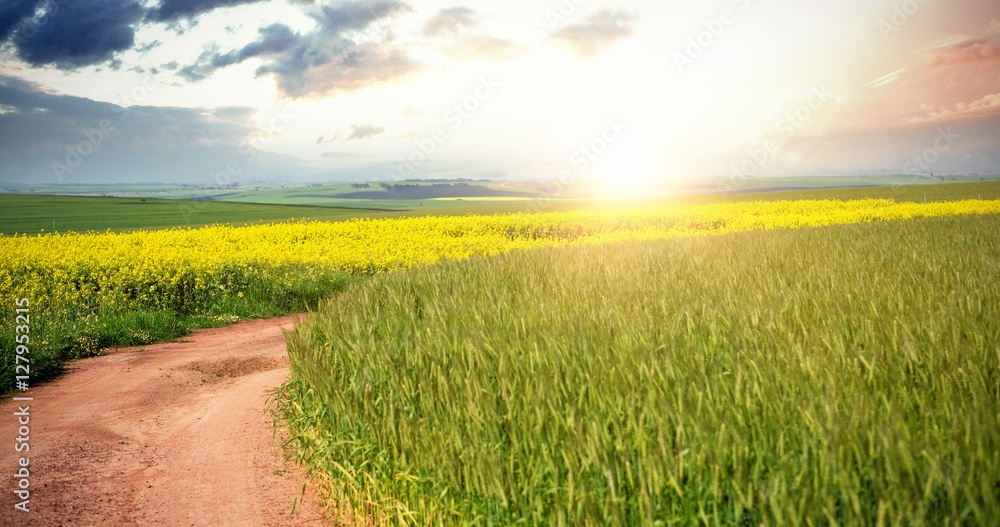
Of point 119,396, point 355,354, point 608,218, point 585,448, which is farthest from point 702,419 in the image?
point 608,218

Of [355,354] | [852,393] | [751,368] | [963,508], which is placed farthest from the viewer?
[355,354]

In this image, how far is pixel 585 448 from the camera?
2.22 metres

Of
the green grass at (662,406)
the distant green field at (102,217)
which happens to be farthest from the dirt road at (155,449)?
the distant green field at (102,217)

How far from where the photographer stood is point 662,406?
2268 millimetres

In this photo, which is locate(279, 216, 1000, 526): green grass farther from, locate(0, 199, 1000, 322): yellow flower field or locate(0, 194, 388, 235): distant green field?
locate(0, 194, 388, 235): distant green field

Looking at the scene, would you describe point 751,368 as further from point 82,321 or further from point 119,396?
point 82,321

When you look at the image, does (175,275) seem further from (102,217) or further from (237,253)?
(102,217)

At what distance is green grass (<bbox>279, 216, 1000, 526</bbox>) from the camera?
6.10 ft

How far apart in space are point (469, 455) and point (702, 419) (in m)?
1.02

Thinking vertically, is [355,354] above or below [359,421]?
above

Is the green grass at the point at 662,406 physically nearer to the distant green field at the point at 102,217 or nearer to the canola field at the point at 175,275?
the canola field at the point at 175,275

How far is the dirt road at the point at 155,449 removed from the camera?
382 centimetres

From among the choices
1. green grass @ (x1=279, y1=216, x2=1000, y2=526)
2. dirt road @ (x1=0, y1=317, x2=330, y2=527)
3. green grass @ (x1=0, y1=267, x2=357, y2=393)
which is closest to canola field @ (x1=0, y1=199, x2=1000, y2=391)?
green grass @ (x1=0, y1=267, x2=357, y2=393)

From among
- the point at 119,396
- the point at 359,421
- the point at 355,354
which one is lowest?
the point at 119,396
